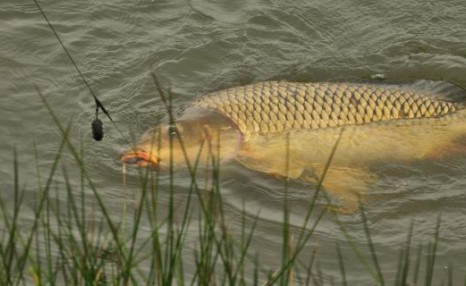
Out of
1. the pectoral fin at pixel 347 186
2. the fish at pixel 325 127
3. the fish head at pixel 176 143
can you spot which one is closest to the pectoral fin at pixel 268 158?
the fish at pixel 325 127

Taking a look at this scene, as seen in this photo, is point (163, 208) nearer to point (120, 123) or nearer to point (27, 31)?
point (120, 123)

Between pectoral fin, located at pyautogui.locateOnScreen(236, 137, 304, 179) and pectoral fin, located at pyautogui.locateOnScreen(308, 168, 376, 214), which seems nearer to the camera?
pectoral fin, located at pyautogui.locateOnScreen(308, 168, 376, 214)

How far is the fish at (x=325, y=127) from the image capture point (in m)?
5.98

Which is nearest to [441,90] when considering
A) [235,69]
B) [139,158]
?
[235,69]

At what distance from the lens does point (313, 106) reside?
607 cm

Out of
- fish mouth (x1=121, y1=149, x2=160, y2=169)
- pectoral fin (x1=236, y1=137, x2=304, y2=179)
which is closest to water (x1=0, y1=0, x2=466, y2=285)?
pectoral fin (x1=236, y1=137, x2=304, y2=179)

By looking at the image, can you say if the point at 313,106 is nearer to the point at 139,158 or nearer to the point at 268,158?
the point at 268,158

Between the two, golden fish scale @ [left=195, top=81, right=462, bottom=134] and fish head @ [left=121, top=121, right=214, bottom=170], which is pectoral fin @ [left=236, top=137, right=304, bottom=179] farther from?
fish head @ [left=121, top=121, right=214, bottom=170]

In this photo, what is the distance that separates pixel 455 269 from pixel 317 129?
1.21 meters

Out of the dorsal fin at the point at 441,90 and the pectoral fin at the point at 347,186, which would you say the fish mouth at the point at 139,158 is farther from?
the dorsal fin at the point at 441,90

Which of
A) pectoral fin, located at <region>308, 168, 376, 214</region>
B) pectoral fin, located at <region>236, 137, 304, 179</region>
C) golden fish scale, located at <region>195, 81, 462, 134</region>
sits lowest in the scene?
pectoral fin, located at <region>308, 168, 376, 214</region>

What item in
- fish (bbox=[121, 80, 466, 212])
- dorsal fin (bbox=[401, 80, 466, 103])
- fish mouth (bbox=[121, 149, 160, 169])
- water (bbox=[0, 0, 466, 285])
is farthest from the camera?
dorsal fin (bbox=[401, 80, 466, 103])

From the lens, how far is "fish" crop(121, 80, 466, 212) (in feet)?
19.6

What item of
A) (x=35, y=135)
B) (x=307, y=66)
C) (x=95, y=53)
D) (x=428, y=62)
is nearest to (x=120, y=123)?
(x=35, y=135)
